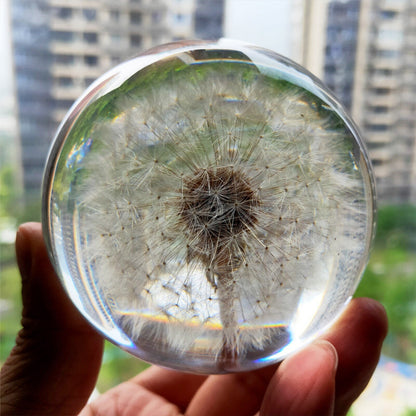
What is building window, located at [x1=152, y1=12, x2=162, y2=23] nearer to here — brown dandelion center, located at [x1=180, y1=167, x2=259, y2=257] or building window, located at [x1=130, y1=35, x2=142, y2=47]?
building window, located at [x1=130, y1=35, x2=142, y2=47]

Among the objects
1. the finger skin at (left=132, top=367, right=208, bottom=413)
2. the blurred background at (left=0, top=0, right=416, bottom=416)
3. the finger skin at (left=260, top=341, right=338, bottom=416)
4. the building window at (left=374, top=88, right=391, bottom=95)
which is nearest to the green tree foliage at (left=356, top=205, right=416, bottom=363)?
the blurred background at (left=0, top=0, right=416, bottom=416)

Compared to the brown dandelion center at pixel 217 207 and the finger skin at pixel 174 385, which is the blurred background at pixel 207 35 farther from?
the brown dandelion center at pixel 217 207

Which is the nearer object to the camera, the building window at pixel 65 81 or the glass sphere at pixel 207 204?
the glass sphere at pixel 207 204

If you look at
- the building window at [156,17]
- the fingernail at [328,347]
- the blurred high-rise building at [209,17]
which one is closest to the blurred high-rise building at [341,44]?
the blurred high-rise building at [209,17]

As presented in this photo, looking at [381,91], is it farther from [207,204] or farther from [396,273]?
[207,204]

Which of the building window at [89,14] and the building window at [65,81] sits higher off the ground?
the building window at [89,14]

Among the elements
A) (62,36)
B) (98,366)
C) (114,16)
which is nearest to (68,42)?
(62,36)
